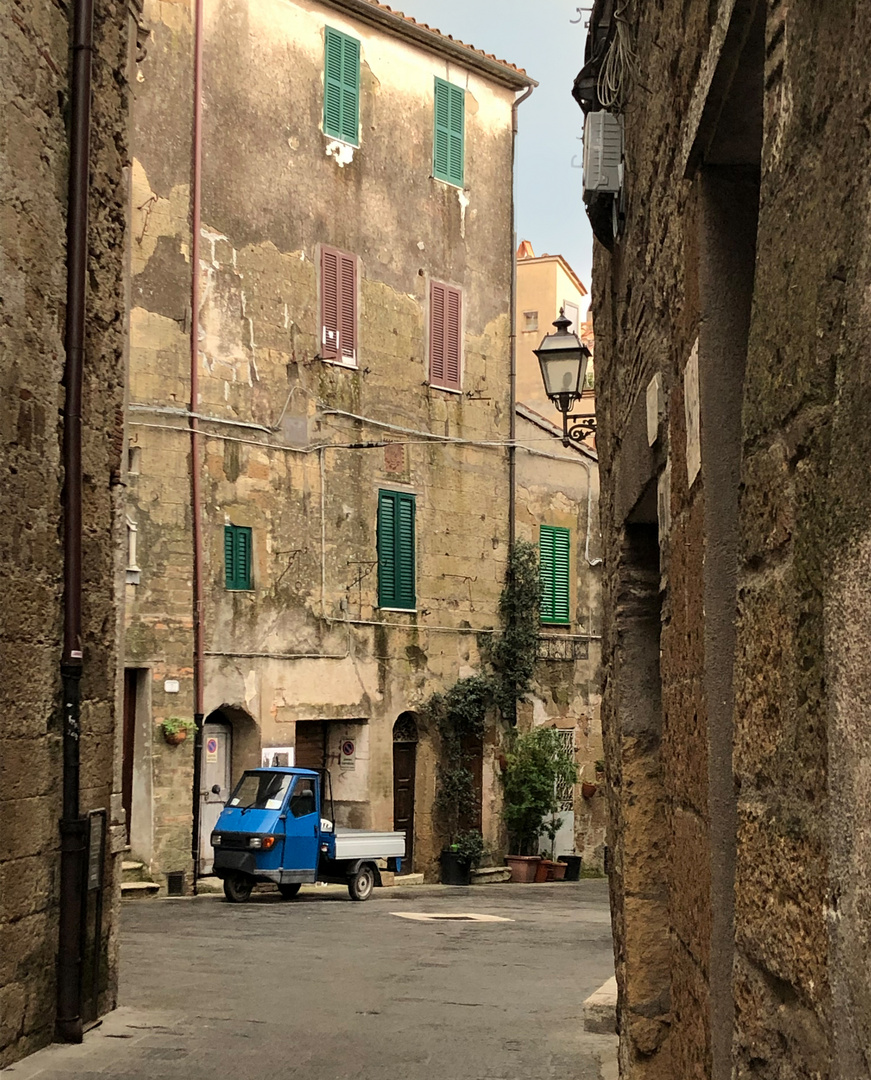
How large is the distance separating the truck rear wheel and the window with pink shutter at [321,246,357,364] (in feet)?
23.9

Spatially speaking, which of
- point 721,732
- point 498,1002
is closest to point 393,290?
point 498,1002

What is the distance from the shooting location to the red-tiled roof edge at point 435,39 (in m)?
20.8

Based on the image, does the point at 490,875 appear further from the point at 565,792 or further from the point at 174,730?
the point at 174,730

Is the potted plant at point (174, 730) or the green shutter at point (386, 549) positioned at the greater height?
the green shutter at point (386, 549)

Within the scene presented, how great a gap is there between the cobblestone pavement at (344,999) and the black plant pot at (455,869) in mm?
4817

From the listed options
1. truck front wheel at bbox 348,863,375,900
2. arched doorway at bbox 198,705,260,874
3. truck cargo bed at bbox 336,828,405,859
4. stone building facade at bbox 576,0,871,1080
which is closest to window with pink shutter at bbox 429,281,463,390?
arched doorway at bbox 198,705,260,874

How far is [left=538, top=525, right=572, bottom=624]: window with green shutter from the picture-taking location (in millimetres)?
22844

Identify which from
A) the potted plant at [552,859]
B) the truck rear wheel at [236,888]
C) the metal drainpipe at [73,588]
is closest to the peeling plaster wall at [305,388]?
the potted plant at [552,859]

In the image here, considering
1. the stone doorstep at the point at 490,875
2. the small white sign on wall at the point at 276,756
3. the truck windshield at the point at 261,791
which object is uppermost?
the small white sign on wall at the point at 276,756

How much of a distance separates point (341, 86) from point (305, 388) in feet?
14.7

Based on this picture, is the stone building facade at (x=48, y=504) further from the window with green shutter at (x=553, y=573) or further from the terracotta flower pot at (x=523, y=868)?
the window with green shutter at (x=553, y=573)

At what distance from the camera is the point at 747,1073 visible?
1928 mm

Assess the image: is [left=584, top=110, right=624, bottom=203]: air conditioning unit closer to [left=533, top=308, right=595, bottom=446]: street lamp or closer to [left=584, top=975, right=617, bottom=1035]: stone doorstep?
[left=584, top=975, right=617, bottom=1035]: stone doorstep

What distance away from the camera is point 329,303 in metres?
20.3
